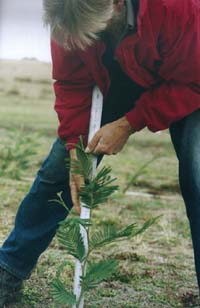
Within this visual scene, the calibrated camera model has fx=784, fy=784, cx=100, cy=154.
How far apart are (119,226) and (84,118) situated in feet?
6.66

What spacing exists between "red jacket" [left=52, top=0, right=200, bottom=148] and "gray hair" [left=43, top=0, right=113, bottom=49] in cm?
15

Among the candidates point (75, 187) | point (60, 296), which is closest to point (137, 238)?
point (75, 187)

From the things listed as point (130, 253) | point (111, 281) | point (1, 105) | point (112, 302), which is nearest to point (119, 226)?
point (130, 253)

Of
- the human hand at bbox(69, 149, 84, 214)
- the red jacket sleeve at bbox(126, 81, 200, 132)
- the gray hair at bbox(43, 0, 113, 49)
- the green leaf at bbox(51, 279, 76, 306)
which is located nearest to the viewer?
the gray hair at bbox(43, 0, 113, 49)

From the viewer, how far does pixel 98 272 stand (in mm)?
2762

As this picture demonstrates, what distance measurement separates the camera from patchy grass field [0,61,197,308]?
3.73 meters

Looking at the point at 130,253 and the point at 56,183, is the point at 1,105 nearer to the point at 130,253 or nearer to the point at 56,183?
the point at 130,253

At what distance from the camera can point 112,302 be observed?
3.63 metres

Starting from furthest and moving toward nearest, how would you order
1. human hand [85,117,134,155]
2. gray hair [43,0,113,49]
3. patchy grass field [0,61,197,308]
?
patchy grass field [0,61,197,308] → human hand [85,117,134,155] → gray hair [43,0,113,49]

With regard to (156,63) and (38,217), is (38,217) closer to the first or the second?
(38,217)

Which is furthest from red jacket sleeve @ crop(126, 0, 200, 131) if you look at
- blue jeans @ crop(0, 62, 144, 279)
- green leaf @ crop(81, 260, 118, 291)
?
green leaf @ crop(81, 260, 118, 291)

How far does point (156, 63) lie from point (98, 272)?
0.84m

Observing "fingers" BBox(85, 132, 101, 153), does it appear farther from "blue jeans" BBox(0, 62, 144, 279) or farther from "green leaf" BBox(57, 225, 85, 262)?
"green leaf" BBox(57, 225, 85, 262)

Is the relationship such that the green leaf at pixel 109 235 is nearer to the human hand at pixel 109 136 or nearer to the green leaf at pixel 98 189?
the green leaf at pixel 98 189
